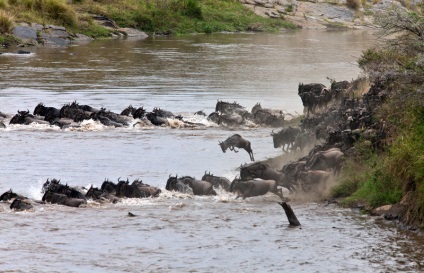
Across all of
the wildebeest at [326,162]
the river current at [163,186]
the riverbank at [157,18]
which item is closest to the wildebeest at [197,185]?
the river current at [163,186]

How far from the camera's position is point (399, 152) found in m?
14.8

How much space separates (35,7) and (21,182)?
130 ft

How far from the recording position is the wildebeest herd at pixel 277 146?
16.3m

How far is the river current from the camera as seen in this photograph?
12531 millimetres

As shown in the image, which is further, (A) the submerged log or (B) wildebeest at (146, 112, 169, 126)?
(B) wildebeest at (146, 112, 169, 126)

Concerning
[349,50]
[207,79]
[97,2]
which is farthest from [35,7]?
[207,79]

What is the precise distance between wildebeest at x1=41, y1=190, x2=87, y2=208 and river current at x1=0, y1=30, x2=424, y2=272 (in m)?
0.24

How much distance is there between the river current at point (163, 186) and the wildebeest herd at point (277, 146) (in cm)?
28

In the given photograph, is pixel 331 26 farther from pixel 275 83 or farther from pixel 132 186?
Answer: pixel 132 186

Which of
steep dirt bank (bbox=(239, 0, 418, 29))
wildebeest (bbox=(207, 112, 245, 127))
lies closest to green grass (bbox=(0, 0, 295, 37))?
steep dirt bank (bbox=(239, 0, 418, 29))

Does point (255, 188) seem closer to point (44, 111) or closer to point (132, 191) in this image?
point (132, 191)

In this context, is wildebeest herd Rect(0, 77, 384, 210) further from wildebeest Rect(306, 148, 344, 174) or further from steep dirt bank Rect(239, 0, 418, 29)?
steep dirt bank Rect(239, 0, 418, 29)

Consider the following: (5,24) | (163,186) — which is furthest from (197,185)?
(5,24)

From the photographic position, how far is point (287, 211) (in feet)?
46.5
